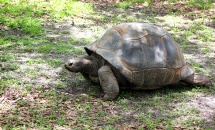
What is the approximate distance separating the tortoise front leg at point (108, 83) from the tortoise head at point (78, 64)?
0.32 meters

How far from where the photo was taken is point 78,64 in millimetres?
4910

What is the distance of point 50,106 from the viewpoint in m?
4.46

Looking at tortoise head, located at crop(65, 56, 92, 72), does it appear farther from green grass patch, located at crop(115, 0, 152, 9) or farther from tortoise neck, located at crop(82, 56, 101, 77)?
green grass patch, located at crop(115, 0, 152, 9)

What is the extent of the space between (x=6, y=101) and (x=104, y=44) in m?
1.58

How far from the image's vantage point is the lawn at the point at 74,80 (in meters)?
4.20

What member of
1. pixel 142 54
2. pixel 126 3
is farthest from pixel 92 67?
pixel 126 3

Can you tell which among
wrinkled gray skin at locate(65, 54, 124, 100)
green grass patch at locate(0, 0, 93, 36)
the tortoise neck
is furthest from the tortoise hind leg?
green grass patch at locate(0, 0, 93, 36)

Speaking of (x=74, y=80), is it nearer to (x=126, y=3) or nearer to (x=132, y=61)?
(x=132, y=61)

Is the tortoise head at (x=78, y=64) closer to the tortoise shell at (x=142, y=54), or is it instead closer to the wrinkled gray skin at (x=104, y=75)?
the wrinkled gray skin at (x=104, y=75)

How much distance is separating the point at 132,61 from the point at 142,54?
0.62 feet

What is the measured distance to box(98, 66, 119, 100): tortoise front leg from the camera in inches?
186

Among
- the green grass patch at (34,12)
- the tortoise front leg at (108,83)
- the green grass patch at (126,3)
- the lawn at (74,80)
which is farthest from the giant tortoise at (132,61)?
Result: the green grass patch at (126,3)

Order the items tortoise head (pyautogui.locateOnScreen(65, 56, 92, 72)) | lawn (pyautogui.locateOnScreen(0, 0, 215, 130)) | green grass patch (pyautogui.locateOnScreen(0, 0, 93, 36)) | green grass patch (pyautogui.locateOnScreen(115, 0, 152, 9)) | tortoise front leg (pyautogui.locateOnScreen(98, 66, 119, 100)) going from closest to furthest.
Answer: lawn (pyautogui.locateOnScreen(0, 0, 215, 130)) < tortoise front leg (pyautogui.locateOnScreen(98, 66, 119, 100)) < tortoise head (pyautogui.locateOnScreen(65, 56, 92, 72)) < green grass patch (pyautogui.locateOnScreen(0, 0, 93, 36)) < green grass patch (pyautogui.locateOnScreen(115, 0, 152, 9))

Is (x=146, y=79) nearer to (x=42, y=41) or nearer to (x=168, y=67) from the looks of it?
(x=168, y=67)
